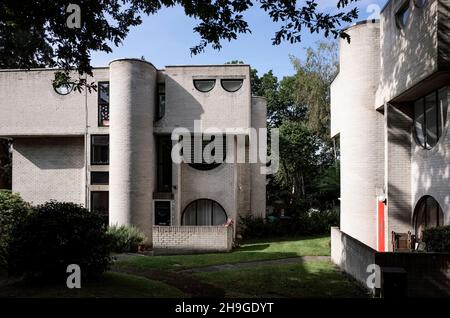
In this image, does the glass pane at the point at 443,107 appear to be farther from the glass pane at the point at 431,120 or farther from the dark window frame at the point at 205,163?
the dark window frame at the point at 205,163

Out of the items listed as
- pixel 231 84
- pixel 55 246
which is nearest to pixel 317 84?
pixel 231 84

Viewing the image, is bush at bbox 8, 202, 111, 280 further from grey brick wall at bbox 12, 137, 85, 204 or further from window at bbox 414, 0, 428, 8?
grey brick wall at bbox 12, 137, 85, 204

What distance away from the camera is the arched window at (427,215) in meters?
10.7

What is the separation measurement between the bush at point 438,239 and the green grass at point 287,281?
7.09 ft

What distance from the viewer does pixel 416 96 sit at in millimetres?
11625

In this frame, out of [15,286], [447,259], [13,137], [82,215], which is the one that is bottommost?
[15,286]

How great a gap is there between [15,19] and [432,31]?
11.0 metres

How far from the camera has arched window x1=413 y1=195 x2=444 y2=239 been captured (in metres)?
10.7

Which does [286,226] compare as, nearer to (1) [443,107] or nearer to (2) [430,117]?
(2) [430,117]

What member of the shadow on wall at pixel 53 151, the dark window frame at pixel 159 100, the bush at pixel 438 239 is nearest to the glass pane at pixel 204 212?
the dark window frame at pixel 159 100

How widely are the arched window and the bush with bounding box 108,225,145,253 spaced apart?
12.6m

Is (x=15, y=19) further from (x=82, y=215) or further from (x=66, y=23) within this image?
(x=82, y=215)

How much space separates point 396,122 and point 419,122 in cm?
79
